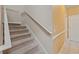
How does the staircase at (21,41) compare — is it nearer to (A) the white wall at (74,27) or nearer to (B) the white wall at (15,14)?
(B) the white wall at (15,14)

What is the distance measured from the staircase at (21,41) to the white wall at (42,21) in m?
0.09

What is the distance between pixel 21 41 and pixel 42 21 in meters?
0.39

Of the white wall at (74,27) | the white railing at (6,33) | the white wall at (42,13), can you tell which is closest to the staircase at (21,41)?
the white railing at (6,33)

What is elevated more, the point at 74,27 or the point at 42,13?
the point at 42,13

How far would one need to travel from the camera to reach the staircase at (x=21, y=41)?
5.23 ft

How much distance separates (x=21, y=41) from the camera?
5.36 feet

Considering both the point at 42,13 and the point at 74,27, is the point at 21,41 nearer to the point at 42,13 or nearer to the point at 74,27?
the point at 42,13

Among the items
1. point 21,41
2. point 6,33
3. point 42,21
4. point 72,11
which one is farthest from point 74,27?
point 6,33

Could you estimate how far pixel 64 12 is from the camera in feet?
5.25

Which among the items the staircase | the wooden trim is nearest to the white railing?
the staircase

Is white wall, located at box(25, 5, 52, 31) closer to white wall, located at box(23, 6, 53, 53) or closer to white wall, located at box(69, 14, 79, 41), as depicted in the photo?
white wall, located at box(23, 6, 53, 53)

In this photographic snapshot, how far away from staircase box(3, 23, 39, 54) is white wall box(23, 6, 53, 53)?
0.09m

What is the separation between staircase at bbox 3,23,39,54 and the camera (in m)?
1.59
